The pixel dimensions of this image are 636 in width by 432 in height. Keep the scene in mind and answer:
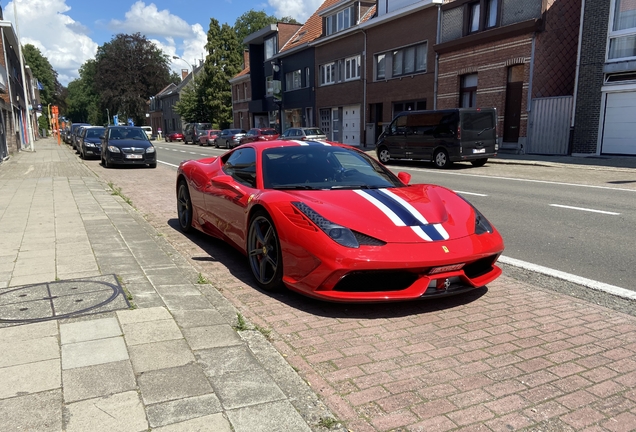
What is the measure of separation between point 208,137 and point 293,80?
8950 mm

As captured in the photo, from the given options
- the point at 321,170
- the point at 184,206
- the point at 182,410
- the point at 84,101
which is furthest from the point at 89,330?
the point at 84,101

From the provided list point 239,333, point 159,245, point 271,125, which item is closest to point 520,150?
point 159,245

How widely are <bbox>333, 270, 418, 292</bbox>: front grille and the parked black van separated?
13.3m

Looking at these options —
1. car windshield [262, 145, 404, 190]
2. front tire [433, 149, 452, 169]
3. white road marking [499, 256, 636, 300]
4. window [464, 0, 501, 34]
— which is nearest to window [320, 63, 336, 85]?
window [464, 0, 501, 34]

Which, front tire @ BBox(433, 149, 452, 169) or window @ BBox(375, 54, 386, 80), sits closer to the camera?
front tire @ BBox(433, 149, 452, 169)

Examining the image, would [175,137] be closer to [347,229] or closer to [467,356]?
[347,229]

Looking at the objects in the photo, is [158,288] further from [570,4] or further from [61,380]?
[570,4]

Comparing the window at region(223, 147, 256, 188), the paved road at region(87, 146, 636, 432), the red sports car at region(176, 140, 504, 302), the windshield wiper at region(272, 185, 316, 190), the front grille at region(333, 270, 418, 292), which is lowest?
the paved road at region(87, 146, 636, 432)

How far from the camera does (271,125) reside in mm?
45719

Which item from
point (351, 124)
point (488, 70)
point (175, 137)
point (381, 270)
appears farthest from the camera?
point (175, 137)

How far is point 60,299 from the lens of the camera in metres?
3.84

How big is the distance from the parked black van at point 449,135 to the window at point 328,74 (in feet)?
58.0

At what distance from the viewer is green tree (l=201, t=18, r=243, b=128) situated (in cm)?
5684

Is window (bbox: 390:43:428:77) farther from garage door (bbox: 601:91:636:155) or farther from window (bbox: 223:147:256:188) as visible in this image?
window (bbox: 223:147:256:188)
